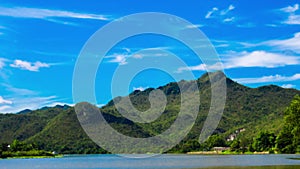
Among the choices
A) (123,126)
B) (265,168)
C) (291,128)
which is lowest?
(265,168)

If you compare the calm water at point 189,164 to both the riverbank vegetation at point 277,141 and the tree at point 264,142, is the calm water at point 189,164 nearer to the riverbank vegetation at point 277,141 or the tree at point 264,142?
the riverbank vegetation at point 277,141

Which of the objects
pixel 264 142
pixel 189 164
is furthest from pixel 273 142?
pixel 189 164

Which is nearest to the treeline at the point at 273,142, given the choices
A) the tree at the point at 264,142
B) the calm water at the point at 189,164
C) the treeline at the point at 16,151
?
the tree at the point at 264,142

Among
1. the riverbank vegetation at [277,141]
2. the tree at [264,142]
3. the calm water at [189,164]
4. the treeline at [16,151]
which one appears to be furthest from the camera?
the treeline at [16,151]

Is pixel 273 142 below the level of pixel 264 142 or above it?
below

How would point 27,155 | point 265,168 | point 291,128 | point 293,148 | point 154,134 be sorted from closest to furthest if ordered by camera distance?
point 265,168, point 291,128, point 293,148, point 27,155, point 154,134

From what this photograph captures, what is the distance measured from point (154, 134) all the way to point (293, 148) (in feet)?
324

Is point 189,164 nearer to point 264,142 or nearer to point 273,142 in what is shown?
point 273,142

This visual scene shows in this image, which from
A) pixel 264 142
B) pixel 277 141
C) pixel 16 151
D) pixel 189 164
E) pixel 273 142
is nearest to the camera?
pixel 189 164

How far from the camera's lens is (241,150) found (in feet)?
459

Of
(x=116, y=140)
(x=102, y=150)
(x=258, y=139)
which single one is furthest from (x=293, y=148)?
(x=102, y=150)

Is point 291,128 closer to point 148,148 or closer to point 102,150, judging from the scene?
point 148,148

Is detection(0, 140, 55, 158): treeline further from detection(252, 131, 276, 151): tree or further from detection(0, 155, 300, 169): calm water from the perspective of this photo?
detection(252, 131, 276, 151): tree

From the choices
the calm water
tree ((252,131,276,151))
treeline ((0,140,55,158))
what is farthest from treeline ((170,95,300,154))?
treeline ((0,140,55,158))
